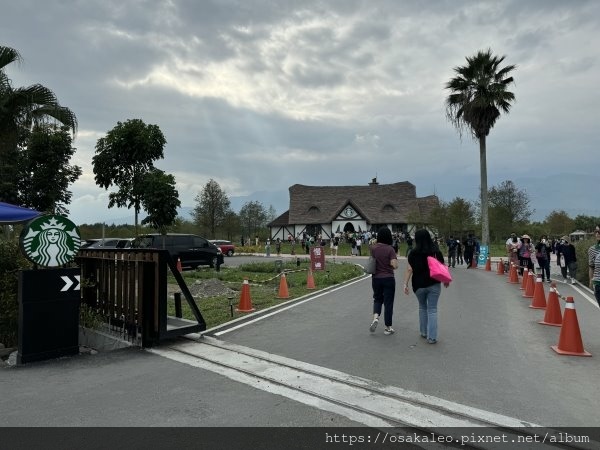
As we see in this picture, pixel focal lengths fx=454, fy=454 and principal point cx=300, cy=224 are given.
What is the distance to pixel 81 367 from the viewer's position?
19.5ft

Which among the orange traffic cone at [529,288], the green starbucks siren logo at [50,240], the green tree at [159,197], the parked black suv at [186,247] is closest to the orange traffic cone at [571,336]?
the orange traffic cone at [529,288]

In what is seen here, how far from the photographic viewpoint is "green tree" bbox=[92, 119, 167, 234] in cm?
2147

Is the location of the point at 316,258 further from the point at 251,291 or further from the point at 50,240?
the point at 50,240

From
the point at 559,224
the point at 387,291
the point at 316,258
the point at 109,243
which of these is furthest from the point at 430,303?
the point at 559,224

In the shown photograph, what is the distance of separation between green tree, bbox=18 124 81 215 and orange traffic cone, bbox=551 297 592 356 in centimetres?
2410

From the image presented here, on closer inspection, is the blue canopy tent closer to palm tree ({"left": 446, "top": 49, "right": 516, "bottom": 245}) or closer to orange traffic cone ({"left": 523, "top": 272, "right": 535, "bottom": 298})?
orange traffic cone ({"left": 523, "top": 272, "right": 535, "bottom": 298})

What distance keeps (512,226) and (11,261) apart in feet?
170

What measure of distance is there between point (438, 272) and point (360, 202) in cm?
5468

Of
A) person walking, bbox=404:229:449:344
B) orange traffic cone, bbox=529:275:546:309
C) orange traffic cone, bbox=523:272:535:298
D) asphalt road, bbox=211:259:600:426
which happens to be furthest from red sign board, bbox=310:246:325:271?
person walking, bbox=404:229:449:344

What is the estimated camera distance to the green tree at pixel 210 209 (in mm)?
54500

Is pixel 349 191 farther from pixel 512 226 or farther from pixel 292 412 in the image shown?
pixel 292 412

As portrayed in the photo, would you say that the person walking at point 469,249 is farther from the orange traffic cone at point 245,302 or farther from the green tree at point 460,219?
the orange traffic cone at point 245,302

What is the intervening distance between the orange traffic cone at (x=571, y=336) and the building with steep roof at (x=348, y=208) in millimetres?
49403

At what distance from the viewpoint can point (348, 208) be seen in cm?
5888
